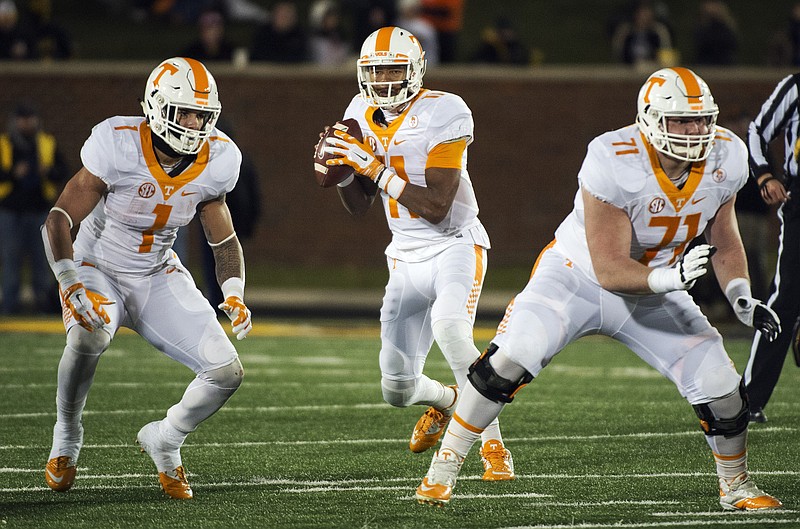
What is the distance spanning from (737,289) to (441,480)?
1.24 metres

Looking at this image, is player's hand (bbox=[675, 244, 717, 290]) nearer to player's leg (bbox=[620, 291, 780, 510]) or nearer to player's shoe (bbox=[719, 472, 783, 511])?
player's leg (bbox=[620, 291, 780, 510])

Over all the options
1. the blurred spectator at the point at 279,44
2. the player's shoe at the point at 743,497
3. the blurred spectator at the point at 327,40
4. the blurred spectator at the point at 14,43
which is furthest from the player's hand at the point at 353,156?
the blurred spectator at the point at 14,43

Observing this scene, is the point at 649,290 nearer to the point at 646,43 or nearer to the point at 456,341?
the point at 456,341

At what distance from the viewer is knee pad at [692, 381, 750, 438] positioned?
5.04 m

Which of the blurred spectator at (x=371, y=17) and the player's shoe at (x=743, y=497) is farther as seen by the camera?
the blurred spectator at (x=371, y=17)

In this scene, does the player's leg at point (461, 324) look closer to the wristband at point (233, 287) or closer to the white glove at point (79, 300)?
the wristband at point (233, 287)

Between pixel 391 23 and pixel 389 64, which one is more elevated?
pixel 389 64

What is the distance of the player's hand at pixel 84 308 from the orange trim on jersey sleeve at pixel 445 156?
1537mm

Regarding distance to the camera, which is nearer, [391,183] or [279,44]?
[391,183]

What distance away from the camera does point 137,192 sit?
18.0 feet

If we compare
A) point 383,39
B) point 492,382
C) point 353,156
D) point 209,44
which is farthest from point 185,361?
point 209,44

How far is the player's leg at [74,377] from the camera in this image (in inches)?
211

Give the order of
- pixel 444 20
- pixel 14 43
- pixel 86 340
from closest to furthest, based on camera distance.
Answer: pixel 86 340, pixel 14 43, pixel 444 20

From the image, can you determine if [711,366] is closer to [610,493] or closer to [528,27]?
[610,493]
